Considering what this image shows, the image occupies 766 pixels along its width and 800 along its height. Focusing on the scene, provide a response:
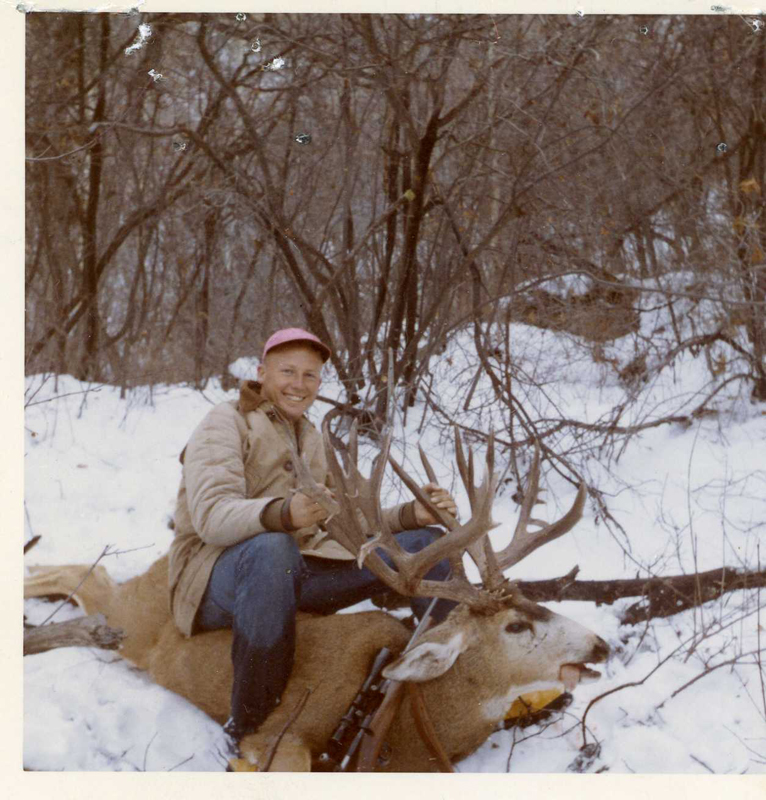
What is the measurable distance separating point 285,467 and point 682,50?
262 centimetres

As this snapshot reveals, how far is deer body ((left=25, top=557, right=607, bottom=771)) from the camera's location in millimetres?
2951

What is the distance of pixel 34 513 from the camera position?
10.7ft

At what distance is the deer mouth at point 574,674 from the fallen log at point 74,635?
68.2 inches

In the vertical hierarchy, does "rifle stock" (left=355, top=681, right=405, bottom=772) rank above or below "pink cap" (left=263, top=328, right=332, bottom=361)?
below

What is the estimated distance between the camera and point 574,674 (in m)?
2.97

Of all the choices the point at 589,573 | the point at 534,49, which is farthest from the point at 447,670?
the point at 534,49

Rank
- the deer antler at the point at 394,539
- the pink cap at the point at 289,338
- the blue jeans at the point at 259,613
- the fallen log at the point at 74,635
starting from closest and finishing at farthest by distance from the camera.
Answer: the deer antler at the point at 394,539 < the blue jeans at the point at 259,613 < the fallen log at the point at 74,635 < the pink cap at the point at 289,338

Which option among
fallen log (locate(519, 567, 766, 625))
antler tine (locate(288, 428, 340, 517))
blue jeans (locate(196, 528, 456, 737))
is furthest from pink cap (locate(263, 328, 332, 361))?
fallen log (locate(519, 567, 766, 625))

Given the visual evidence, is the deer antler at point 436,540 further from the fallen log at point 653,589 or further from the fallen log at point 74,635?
the fallen log at point 74,635

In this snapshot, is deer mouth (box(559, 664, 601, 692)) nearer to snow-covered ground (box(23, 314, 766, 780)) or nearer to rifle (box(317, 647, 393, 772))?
snow-covered ground (box(23, 314, 766, 780))

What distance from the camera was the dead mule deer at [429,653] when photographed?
9.55 ft

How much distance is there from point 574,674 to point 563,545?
0.68m

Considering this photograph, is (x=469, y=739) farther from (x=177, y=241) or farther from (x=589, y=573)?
(x=177, y=241)

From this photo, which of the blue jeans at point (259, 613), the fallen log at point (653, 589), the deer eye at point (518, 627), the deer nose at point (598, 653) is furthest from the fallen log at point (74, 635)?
the deer nose at point (598, 653)
